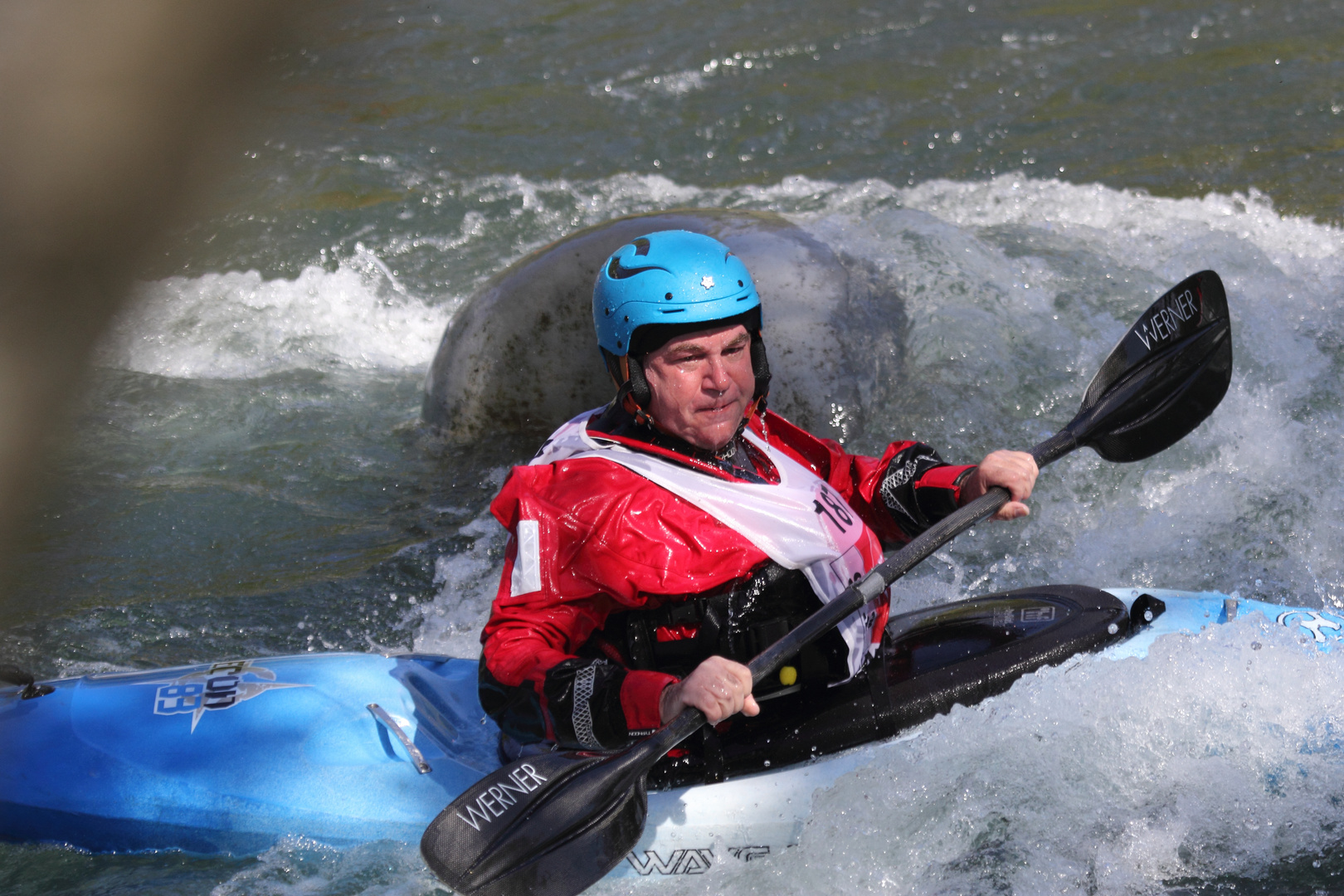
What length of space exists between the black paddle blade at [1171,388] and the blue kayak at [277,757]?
0.45 m

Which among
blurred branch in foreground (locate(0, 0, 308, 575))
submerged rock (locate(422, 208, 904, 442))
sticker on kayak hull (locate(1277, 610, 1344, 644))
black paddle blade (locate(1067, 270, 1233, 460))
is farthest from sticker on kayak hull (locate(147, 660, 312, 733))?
blurred branch in foreground (locate(0, 0, 308, 575))

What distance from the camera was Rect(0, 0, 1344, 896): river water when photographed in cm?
299

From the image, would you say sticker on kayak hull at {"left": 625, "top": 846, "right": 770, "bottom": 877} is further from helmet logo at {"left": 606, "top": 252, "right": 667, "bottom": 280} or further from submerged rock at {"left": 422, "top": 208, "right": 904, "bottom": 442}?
submerged rock at {"left": 422, "top": 208, "right": 904, "bottom": 442}

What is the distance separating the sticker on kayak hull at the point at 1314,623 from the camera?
3158 mm

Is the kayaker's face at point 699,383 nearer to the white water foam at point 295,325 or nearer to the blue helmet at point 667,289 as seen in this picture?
the blue helmet at point 667,289

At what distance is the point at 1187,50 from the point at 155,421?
7.64 metres

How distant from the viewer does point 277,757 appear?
3.23 m

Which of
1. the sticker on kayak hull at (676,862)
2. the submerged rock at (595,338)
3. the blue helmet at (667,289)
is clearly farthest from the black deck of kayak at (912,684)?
the submerged rock at (595,338)

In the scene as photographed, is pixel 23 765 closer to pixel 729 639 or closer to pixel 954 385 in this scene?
pixel 729 639

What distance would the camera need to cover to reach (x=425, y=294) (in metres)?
7.08

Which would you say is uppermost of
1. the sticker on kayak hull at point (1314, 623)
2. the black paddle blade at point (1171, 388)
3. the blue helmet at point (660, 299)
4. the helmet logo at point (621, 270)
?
the helmet logo at point (621, 270)

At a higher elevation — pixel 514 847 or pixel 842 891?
pixel 514 847

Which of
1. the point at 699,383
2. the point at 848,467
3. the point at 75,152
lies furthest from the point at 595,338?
the point at 75,152

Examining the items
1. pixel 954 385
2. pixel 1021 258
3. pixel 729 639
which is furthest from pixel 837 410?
pixel 729 639
